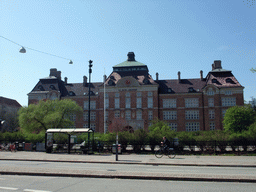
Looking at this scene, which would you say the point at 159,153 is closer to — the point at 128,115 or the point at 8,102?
the point at 128,115

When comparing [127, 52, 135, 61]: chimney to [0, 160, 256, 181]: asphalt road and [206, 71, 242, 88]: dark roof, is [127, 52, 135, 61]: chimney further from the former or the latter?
[0, 160, 256, 181]: asphalt road

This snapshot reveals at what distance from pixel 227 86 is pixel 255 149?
130ft

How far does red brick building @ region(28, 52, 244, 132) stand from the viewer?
60.0 meters

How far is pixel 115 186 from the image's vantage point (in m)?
8.76

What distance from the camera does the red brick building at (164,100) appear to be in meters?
60.0

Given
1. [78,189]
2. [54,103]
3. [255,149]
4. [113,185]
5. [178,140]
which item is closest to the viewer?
[78,189]

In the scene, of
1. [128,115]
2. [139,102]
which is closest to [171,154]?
[128,115]

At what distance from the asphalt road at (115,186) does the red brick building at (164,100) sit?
4796cm

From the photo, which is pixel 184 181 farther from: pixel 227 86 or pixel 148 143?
pixel 227 86

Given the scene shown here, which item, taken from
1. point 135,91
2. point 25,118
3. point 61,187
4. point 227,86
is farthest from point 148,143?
point 227,86

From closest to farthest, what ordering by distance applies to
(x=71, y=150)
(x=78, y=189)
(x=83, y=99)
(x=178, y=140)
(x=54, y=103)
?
(x=78, y=189), (x=178, y=140), (x=71, y=150), (x=54, y=103), (x=83, y=99)

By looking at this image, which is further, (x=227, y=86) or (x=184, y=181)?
(x=227, y=86)

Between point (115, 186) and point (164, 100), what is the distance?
5489cm

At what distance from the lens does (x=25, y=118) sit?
43.7 m
